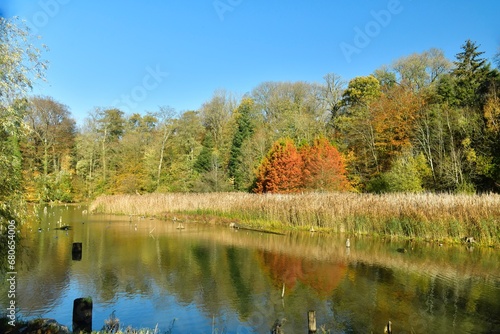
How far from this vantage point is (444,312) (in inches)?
305

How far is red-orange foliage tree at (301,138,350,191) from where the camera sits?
26.3 metres

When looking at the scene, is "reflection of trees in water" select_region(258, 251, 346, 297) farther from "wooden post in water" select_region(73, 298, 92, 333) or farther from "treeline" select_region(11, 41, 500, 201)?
"treeline" select_region(11, 41, 500, 201)

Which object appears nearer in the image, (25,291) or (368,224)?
(25,291)

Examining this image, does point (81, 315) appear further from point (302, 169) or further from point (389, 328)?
point (302, 169)

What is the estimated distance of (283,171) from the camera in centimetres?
2950

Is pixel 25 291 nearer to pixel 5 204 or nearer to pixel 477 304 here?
pixel 5 204

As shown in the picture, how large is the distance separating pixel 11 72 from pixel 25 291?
5.25 meters

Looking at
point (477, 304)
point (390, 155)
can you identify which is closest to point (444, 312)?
point (477, 304)

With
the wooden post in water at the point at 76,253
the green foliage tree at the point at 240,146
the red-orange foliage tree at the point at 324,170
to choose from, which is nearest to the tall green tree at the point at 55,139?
the green foliage tree at the point at 240,146

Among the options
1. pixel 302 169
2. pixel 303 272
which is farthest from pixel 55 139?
pixel 303 272

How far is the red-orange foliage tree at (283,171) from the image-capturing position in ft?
95.5

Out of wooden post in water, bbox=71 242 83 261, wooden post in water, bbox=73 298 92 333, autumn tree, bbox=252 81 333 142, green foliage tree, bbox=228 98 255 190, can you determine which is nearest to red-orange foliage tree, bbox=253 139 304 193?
green foliage tree, bbox=228 98 255 190

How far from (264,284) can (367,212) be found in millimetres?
9606

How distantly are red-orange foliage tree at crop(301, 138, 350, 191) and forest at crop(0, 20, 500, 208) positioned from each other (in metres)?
0.08
